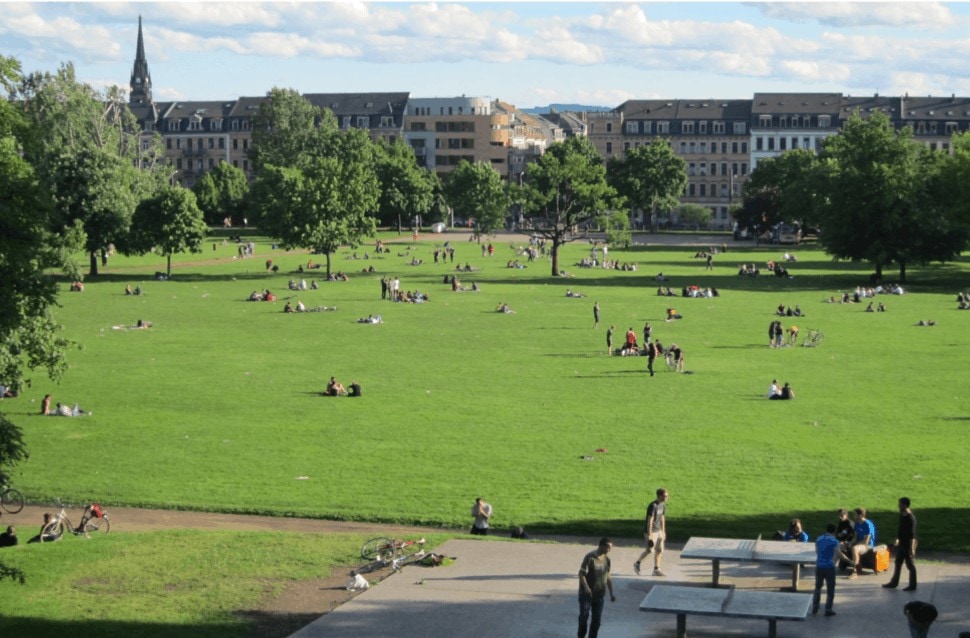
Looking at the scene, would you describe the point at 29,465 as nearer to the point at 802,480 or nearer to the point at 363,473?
the point at 363,473

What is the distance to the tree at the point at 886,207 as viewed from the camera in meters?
101

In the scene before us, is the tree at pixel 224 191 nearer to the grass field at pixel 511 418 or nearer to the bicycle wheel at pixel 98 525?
the grass field at pixel 511 418

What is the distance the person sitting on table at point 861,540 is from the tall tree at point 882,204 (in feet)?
258

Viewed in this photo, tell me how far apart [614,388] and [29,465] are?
23.0 metres

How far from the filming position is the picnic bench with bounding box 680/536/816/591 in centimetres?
2428

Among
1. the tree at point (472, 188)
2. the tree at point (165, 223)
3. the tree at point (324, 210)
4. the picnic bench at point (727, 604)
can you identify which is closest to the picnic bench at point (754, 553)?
the picnic bench at point (727, 604)

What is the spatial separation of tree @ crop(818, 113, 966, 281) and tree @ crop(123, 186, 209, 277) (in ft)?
172

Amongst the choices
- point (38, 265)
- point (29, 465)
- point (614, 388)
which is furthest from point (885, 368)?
point (38, 265)

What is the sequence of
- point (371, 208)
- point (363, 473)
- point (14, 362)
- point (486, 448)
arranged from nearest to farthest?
point (14, 362) → point (363, 473) → point (486, 448) → point (371, 208)

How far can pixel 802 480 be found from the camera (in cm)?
3597

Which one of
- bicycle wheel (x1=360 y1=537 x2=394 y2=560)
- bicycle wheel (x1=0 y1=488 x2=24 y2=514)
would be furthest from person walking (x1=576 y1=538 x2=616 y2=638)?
bicycle wheel (x1=0 y1=488 x2=24 y2=514)

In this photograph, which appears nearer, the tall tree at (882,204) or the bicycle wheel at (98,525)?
the bicycle wheel at (98,525)

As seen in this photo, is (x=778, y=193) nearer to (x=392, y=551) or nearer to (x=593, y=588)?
(x=392, y=551)

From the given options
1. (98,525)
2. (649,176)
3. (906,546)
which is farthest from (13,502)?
(649,176)
